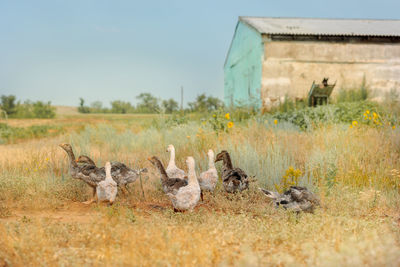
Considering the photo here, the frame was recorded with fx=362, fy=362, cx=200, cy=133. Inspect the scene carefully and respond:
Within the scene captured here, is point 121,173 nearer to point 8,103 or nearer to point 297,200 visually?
point 297,200

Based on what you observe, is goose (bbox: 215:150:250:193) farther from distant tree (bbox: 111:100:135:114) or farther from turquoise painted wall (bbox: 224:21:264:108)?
distant tree (bbox: 111:100:135:114)

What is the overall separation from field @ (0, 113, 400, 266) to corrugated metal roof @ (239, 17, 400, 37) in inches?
422

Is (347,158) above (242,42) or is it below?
below

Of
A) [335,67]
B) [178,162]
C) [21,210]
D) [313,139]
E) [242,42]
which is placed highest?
[242,42]

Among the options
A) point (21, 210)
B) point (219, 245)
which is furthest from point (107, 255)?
point (21, 210)

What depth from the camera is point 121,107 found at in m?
47.4

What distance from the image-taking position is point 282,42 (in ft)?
62.1

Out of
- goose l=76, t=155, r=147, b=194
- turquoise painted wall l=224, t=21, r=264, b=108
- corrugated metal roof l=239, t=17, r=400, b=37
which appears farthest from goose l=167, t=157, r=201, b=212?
corrugated metal roof l=239, t=17, r=400, b=37

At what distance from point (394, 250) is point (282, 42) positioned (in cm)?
1669

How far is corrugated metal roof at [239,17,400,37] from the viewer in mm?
19203

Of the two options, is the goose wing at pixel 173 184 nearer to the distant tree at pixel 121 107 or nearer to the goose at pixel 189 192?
the goose at pixel 189 192

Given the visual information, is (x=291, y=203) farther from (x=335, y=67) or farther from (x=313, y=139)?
(x=335, y=67)

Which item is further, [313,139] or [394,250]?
[313,139]

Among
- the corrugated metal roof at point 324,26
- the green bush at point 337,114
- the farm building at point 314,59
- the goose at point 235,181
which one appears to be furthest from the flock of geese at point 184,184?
the corrugated metal roof at point 324,26
